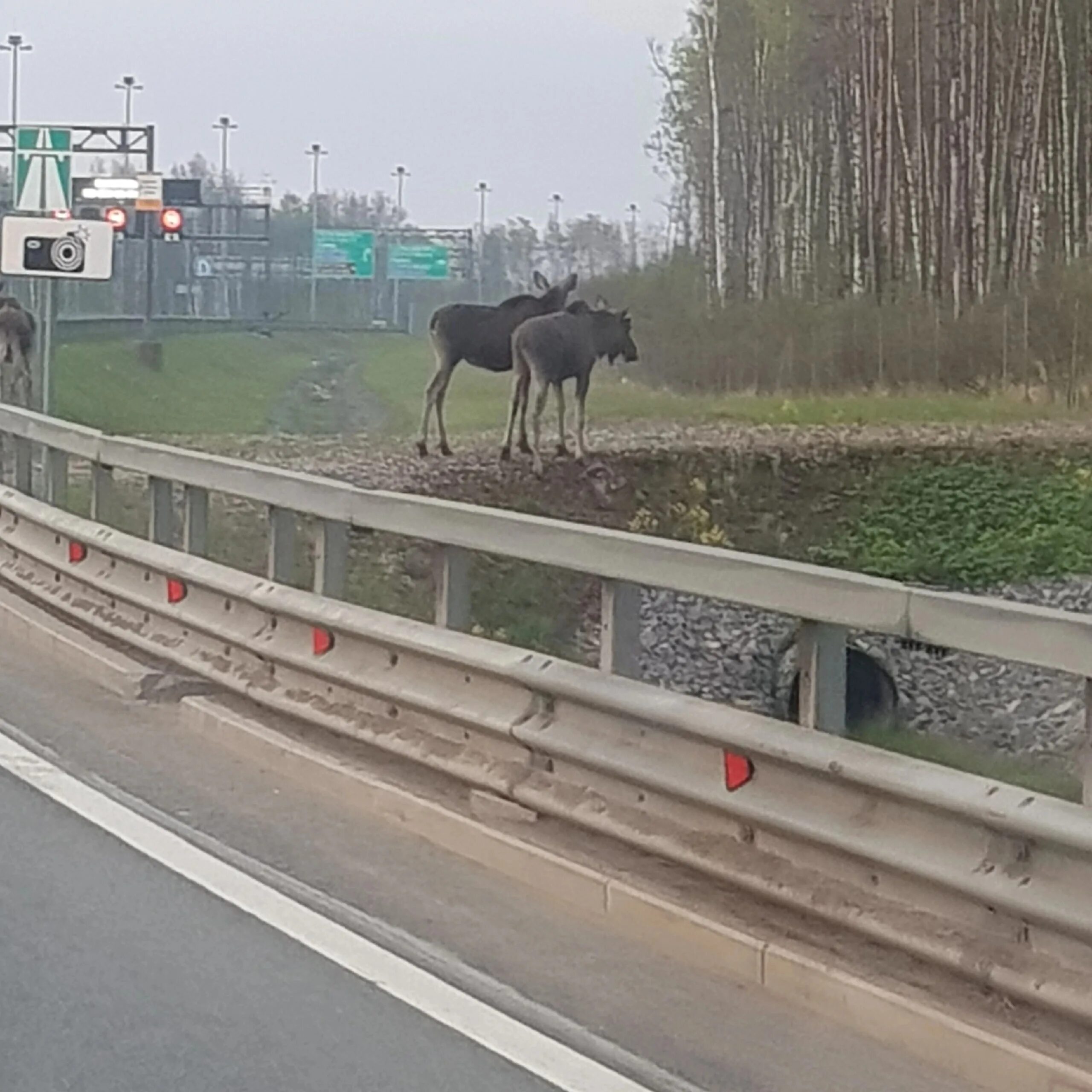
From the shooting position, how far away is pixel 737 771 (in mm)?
6477

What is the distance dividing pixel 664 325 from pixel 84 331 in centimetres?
587

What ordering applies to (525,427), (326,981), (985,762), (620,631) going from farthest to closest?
1. (525,427)
2. (985,762)
3. (620,631)
4. (326,981)

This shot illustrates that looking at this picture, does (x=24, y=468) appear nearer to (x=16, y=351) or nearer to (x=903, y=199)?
(x=16, y=351)

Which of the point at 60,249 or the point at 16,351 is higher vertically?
the point at 60,249

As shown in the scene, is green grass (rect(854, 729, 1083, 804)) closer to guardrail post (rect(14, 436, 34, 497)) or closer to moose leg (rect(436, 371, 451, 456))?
moose leg (rect(436, 371, 451, 456))

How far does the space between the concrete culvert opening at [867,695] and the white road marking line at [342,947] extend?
2234 mm

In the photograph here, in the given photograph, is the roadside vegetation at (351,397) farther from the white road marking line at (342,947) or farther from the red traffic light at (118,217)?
the white road marking line at (342,947)

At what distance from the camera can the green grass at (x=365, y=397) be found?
462 inches

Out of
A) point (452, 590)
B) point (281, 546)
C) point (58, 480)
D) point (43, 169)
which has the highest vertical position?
point (43, 169)

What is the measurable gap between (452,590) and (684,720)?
1.82 metres

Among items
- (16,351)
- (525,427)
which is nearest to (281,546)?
(525,427)

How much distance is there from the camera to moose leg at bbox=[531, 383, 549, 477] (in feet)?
40.9

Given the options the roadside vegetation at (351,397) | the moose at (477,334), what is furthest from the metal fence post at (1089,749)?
the moose at (477,334)

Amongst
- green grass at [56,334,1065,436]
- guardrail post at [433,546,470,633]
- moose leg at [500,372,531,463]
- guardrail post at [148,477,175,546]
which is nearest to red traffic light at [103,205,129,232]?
green grass at [56,334,1065,436]
